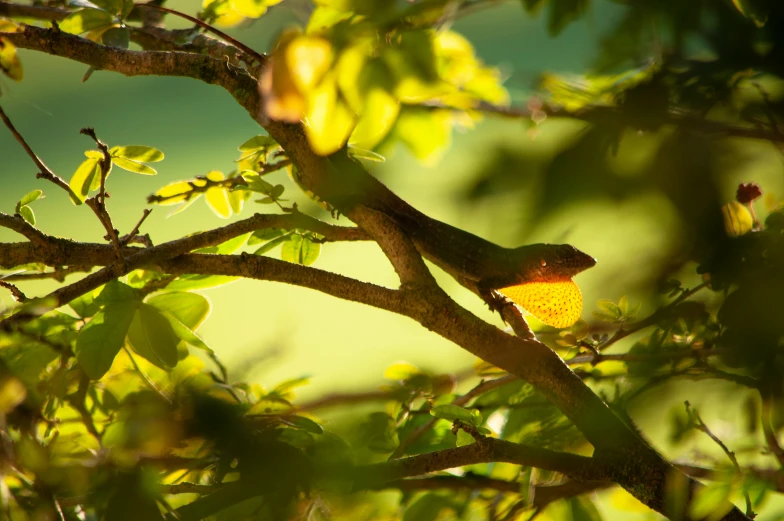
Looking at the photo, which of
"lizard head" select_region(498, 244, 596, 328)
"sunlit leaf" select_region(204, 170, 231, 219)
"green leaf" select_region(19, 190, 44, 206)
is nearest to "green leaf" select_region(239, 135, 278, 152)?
"sunlit leaf" select_region(204, 170, 231, 219)

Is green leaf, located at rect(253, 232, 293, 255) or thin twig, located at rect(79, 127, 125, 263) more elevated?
thin twig, located at rect(79, 127, 125, 263)

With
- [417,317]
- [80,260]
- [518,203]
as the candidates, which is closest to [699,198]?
[518,203]

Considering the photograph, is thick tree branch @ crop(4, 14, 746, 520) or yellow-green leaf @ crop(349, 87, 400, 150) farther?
thick tree branch @ crop(4, 14, 746, 520)

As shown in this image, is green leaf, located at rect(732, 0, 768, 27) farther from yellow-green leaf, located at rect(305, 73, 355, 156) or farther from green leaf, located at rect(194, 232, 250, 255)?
green leaf, located at rect(194, 232, 250, 255)

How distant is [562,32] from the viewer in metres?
0.40

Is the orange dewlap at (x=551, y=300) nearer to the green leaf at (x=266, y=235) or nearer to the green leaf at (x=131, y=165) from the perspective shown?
the green leaf at (x=266, y=235)

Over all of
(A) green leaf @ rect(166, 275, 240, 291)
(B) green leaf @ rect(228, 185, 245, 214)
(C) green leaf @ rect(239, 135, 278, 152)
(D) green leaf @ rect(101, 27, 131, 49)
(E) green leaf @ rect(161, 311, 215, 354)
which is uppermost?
(D) green leaf @ rect(101, 27, 131, 49)

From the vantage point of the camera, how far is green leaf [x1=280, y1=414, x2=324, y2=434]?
0.60m

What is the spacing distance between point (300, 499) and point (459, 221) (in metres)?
0.24

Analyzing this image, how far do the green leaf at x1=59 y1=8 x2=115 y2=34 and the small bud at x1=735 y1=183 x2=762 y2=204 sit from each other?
2.76 ft

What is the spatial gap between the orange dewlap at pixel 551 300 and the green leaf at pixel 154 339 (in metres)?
0.58

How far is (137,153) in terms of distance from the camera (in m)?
0.92

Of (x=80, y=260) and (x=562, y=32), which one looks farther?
(x=80, y=260)

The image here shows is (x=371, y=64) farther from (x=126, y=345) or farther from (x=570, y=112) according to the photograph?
(x=126, y=345)
